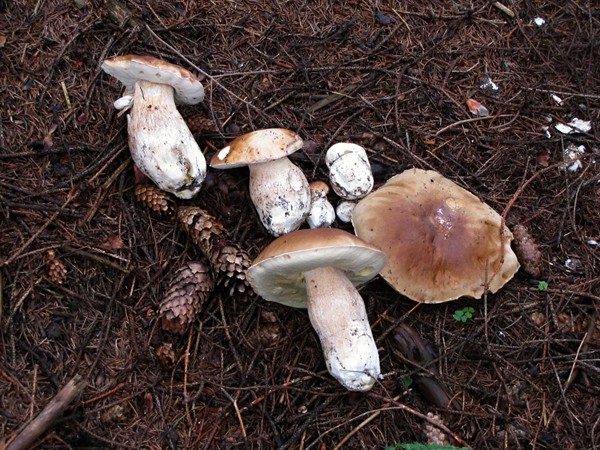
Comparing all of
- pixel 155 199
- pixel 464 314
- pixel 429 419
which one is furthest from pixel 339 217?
pixel 429 419

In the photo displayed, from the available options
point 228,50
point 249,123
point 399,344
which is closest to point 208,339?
point 399,344

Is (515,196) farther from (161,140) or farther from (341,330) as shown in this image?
(161,140)

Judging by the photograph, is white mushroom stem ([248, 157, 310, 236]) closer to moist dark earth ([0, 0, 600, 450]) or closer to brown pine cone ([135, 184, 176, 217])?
moist dark earth ([0, 0, 600, 450])

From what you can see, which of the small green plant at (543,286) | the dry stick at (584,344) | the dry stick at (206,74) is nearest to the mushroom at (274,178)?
the dry stick at (206,74)

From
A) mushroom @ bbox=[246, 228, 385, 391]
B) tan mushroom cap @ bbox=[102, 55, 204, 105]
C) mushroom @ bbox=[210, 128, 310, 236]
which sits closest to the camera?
mushroom @ bbox=[246, 228, 385, 391]

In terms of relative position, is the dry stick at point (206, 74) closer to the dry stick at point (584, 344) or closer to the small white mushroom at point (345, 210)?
the small white mushroom at point (345, 210)

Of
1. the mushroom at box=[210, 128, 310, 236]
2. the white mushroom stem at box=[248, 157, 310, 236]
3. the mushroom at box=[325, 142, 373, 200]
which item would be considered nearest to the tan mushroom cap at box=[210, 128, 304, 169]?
the mushroom at box=[210, 128, 310, 236]
